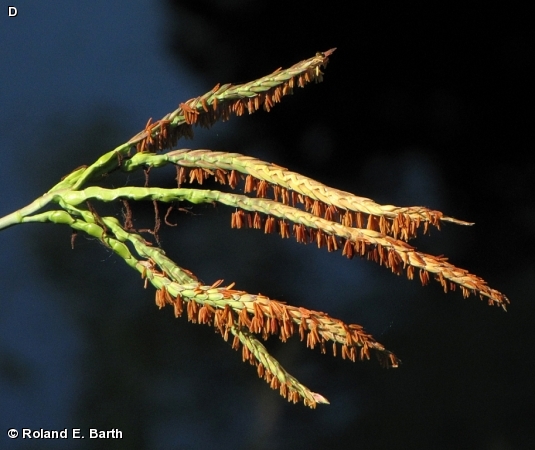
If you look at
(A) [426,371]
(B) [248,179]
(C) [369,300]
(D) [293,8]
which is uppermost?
(D) [293,8]

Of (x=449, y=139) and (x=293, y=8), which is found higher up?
(x=293, y=8)

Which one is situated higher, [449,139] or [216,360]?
[449,139]

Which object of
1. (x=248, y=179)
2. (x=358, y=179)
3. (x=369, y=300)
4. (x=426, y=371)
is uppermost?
(x=358, y=179)

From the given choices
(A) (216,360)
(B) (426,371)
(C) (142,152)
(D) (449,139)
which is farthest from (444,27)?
(C) (142,152)

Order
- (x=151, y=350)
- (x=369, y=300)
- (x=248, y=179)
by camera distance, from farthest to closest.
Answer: (x=369, y=300), (x=151, y=350), (x=248, y=179)

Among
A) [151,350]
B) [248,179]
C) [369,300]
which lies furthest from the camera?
[369,300]

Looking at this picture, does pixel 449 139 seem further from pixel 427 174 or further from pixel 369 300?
pixel 369 300

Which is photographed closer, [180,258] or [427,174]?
[180,258]

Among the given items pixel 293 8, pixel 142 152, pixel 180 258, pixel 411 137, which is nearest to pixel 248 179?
pixel 142 152

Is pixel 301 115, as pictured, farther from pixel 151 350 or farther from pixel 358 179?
pixel 151 350
